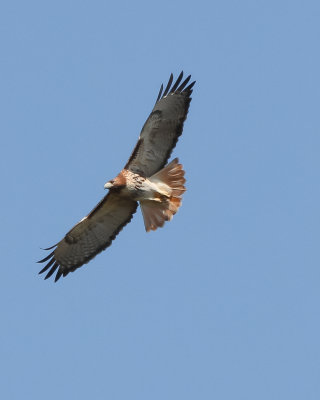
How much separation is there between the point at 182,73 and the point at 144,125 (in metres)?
1.13

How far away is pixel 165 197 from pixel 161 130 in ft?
3.53

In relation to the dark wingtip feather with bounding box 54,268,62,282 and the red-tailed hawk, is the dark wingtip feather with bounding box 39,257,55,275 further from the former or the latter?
the red-tailed hawk

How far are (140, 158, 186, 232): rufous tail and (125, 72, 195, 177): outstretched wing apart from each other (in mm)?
263

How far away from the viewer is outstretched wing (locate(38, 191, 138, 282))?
16.6m

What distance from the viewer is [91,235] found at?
1697 cm

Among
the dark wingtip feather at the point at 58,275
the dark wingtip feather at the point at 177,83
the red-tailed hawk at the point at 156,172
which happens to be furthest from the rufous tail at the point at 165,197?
the dark wingtip feather at the point at 58,275

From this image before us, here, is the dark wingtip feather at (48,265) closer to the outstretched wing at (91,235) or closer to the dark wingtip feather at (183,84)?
the outstretched wing at (91,235)

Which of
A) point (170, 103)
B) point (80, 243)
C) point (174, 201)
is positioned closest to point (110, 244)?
point (80, 243)

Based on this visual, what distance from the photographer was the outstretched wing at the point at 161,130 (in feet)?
52.6

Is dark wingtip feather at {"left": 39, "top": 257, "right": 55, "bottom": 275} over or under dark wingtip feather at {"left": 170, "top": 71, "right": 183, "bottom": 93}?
under

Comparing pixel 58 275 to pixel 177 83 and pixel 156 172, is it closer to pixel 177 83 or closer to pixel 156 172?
pixel 156 172

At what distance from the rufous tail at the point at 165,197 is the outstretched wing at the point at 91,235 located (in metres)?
0.51

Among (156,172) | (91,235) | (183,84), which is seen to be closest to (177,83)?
(183,84)

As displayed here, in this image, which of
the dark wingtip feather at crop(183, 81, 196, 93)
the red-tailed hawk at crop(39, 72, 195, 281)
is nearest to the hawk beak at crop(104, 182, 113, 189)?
the red-tailed hawk at crop(39, 72, 195, 281)
